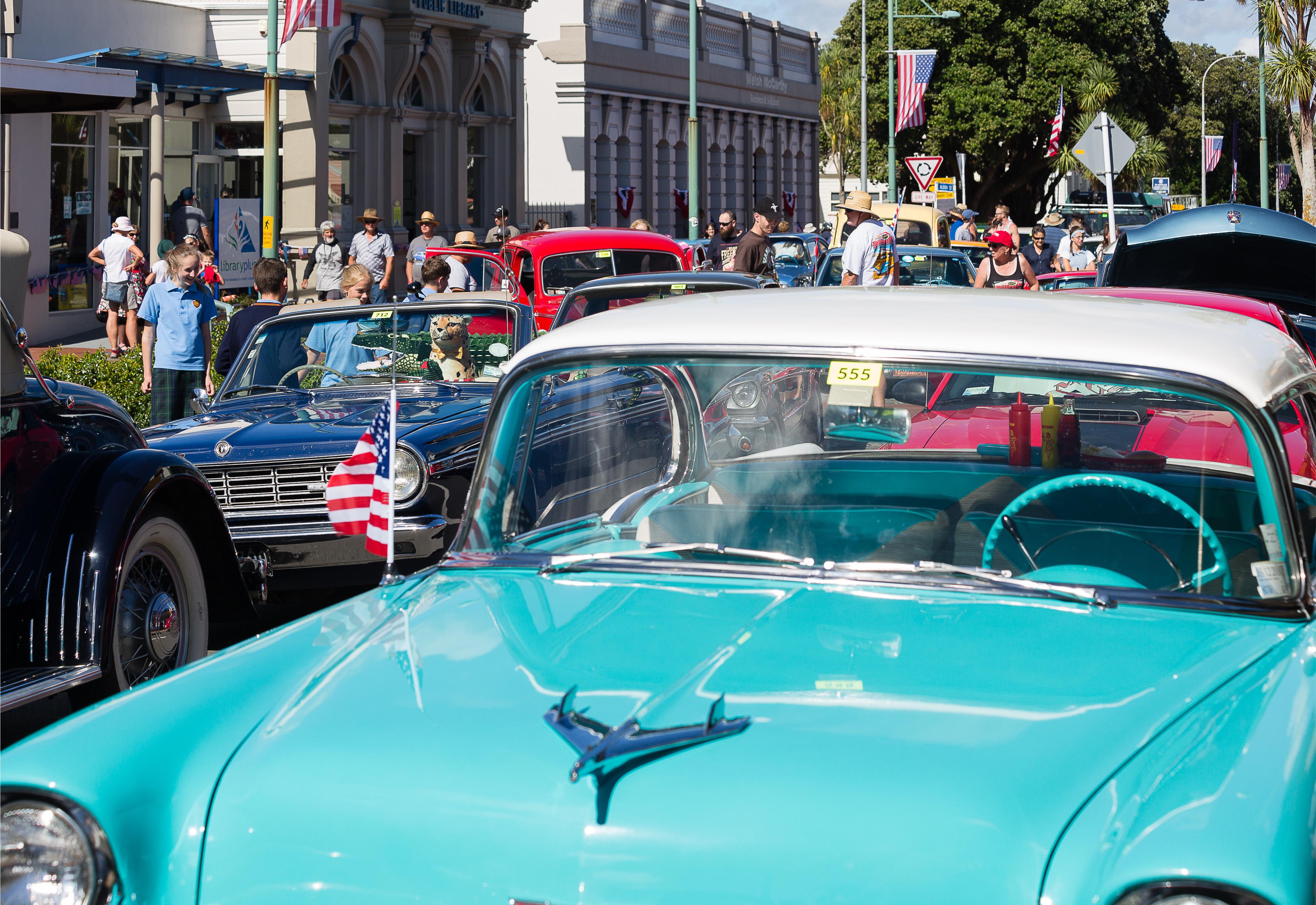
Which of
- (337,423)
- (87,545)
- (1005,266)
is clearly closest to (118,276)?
(1005,266)

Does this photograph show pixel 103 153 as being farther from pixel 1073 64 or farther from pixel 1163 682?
pixel 1073 64

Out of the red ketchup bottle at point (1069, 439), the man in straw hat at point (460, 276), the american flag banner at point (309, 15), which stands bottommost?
the red ketchup bottle at point (1069, 439)

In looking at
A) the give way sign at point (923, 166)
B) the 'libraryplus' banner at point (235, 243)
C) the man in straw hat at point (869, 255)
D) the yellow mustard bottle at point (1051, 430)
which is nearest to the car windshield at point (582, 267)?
the man in straw hat at point (869, 255)

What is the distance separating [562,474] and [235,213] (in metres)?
18.4

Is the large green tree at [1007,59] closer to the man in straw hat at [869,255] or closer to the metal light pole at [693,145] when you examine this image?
the metal light pole at [693,145]

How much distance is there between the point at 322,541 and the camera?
7.65m

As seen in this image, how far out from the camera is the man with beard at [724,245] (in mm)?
20484

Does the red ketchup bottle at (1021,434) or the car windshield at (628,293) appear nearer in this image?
the red ketchup bottle at (1021,434)

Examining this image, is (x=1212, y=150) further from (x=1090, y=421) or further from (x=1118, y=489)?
Answer: (x=1118, y=489)

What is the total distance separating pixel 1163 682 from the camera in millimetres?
2791

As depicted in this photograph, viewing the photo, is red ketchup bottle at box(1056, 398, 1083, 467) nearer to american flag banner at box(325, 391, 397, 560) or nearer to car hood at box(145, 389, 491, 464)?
american flag banner at box(325, 391, 397, 560)

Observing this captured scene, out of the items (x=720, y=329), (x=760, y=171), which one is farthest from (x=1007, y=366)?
(x=760, y=171)

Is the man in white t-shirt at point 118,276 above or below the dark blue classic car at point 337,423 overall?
above

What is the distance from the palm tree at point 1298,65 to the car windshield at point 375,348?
106 feet
